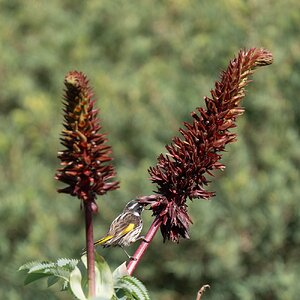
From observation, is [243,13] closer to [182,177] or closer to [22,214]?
[22,214]

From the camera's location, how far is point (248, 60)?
5.21 feet

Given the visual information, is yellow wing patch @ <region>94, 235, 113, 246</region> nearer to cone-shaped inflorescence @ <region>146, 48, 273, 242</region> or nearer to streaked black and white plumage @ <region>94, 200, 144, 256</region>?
streaked black and white plumage @ <region>94, 200, 144, 256</region>

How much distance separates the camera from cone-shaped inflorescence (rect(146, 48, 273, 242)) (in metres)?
1.55

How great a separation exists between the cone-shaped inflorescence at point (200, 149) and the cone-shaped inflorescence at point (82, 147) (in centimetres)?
21

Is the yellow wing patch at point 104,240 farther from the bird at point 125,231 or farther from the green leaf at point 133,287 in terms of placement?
the green leaf at point 133,287

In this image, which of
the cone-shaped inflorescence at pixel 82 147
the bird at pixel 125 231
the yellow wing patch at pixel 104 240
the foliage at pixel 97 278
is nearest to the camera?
the cone-shaped inflorescence at pixel 82 147

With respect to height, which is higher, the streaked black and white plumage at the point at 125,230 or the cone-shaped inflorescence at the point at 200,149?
the streaked black and white plumage at the point at 125,230

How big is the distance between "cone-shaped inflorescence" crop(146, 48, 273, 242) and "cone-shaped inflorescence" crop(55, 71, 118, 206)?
8.2 inches

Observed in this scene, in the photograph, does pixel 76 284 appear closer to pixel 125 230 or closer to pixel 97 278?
pixel 97 278

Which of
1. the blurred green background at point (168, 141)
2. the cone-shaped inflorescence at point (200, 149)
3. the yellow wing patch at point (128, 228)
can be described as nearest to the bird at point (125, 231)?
the yellow wing patch at point (128, 228)

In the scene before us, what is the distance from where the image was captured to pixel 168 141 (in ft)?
23.1

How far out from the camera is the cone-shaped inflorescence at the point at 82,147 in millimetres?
1369

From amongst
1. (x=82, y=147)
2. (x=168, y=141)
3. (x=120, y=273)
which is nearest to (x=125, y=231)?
(x=120, y=273)

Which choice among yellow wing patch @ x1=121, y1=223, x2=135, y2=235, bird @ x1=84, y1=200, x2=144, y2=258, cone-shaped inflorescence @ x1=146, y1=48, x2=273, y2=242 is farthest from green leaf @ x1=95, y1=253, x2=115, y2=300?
yellow wing patch @ x1=121, y1=223, x2=135, y2=235
